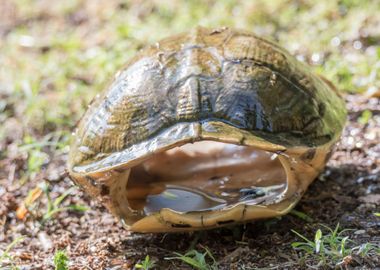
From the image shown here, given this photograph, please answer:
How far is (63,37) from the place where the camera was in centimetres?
515

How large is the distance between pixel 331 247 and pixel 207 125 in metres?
0.62

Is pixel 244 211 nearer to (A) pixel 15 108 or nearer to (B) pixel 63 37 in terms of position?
(A) pixel 15 108

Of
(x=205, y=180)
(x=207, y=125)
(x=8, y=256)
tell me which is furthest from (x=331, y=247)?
(x=8, y=256)

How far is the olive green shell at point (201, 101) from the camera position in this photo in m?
2.38

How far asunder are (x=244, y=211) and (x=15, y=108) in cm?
223

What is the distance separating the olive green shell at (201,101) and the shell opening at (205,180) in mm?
292

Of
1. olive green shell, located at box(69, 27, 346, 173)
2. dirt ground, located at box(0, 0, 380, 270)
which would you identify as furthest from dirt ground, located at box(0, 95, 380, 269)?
olive green shell, located at box(69, 27, 346, 173)

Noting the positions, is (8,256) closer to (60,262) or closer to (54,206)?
(60,262)

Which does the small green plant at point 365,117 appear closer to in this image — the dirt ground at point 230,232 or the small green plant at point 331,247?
the dirt ground at point 230,232

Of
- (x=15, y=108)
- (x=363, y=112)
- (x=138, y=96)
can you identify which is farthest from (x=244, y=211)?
(x=15, y=108)

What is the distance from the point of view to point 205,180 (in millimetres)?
2938

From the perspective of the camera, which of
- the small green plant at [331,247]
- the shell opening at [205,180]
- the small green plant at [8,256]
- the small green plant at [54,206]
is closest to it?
the small green plant at [331,247]

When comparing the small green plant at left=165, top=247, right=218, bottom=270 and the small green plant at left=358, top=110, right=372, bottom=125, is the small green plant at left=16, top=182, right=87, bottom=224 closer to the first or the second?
the small green plant at left=165, top=247, right=218, bottom=270

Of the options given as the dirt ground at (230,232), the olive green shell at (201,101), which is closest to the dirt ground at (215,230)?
the dirt ground at (230,232)
